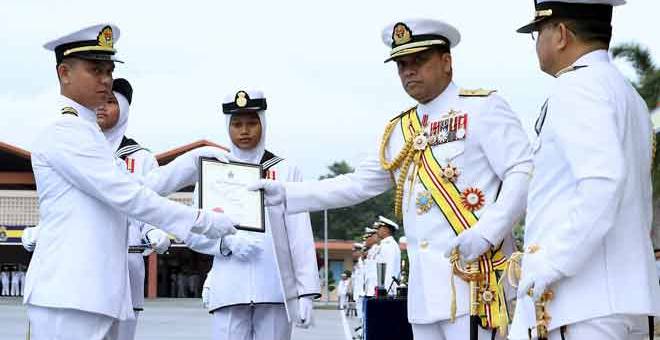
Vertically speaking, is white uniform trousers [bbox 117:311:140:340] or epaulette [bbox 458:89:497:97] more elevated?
epaulette [bbox 458:89:497:97]

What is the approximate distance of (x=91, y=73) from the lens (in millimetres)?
5480

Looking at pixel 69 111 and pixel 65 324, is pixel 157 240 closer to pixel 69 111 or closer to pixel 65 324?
pixel 69 111

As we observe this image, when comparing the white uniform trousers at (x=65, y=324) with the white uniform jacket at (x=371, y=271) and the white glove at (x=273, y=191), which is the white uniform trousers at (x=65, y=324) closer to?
the white glove at (x=273, y=191)

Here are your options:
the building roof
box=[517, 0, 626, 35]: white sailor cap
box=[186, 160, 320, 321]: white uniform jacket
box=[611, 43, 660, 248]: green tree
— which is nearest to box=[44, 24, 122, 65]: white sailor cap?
box=[186, 160, 320, 321]: white uniform jacket

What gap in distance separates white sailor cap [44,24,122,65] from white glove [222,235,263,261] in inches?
72.6

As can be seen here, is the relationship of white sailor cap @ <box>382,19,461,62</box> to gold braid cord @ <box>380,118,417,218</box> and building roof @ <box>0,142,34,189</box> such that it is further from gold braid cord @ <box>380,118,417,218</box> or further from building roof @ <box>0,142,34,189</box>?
building roof @ <box>0,142,34,189</box>

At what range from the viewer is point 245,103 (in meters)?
7.19

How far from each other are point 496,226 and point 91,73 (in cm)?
217

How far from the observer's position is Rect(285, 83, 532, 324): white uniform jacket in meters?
5.23

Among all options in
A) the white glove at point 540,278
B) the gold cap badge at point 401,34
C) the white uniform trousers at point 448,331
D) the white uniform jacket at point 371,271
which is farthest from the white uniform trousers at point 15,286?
the white glove at point 540,278

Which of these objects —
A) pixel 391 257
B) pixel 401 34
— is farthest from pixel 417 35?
pixel 391 257

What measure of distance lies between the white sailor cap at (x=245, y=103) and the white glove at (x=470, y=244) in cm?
244

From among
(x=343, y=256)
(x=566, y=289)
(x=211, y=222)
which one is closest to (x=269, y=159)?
(x=211, y=222)

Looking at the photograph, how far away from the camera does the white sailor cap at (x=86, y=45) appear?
17.9 ft
